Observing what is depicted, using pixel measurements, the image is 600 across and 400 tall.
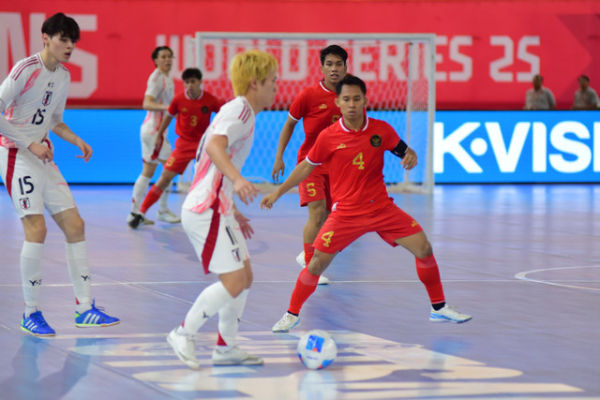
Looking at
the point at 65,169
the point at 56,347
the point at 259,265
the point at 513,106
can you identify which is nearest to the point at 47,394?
the point at 56,347

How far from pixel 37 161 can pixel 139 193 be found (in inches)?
265

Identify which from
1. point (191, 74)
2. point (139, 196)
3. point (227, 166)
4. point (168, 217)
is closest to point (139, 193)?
point (139, 196)

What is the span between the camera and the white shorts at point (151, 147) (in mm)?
14059

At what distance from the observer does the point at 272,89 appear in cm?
590

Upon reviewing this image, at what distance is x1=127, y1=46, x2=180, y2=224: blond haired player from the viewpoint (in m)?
13.8

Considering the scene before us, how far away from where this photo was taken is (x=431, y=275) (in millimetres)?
7141

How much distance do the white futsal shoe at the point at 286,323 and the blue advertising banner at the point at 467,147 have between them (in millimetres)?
13407

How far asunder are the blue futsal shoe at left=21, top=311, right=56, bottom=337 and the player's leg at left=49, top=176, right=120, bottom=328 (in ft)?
0.94

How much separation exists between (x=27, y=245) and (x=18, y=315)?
779mm

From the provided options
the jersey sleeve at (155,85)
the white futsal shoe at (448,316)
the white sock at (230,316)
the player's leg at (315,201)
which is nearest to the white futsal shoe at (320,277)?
the player's leg at (315,201)

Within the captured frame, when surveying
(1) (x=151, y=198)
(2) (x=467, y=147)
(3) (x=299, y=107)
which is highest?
(3) (x=299, y=107)

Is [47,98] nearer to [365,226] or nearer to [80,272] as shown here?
[80,272]

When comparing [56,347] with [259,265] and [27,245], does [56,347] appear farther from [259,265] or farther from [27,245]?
[259,265]

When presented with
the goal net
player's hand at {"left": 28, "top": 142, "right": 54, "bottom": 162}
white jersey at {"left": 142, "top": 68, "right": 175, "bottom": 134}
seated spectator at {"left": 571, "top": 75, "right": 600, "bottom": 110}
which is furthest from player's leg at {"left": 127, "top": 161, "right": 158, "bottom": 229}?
seated spectator at {"left": 571, "top": 75, "right": 600, "bottom": 110}
